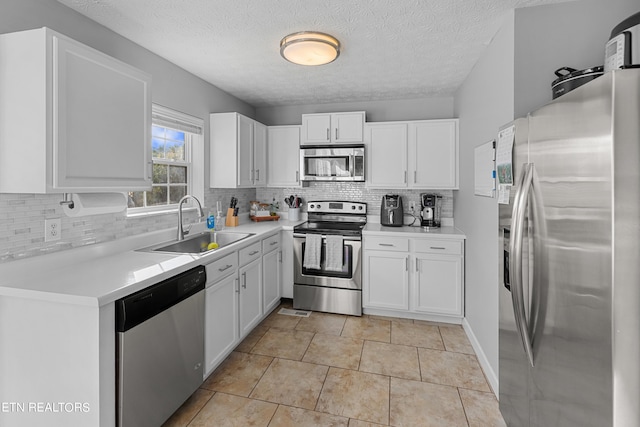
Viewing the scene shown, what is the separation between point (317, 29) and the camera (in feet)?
7.13

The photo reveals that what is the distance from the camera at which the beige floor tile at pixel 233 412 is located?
1.88 metres

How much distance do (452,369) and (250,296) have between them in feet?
5.70

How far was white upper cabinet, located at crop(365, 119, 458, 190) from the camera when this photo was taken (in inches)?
138

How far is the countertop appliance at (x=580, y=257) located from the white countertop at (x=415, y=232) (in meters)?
1.77

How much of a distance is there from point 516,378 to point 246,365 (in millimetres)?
1801

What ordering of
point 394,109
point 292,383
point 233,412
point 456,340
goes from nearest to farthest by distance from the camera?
point 233,412, point 292,383, point 456,340, point 394,109

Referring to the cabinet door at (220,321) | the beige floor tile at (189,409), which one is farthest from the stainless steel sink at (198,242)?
the beige floor tile at (189,409)

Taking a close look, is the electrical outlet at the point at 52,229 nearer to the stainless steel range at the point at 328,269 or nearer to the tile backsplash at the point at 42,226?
the tile backsplash at the point at 42,226

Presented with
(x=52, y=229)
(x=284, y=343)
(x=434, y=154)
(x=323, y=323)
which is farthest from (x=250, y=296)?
(x=434, y=154)

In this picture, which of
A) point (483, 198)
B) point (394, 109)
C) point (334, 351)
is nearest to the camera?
point (483, 198)

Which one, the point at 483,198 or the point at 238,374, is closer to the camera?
the point at 238,374

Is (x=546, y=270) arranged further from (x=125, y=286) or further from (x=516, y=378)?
(x=125, y=286)

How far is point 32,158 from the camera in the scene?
1.50 metres

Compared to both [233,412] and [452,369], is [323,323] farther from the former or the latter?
[233,412]
